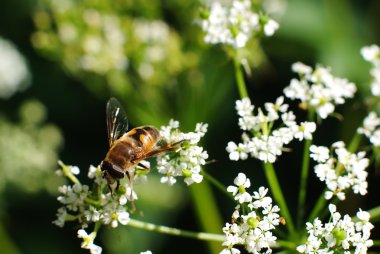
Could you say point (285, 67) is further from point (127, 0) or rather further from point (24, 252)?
point (24, 252)

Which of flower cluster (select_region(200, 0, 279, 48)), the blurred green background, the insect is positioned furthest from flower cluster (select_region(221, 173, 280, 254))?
the blurred green background

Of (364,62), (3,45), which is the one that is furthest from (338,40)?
(3,45)

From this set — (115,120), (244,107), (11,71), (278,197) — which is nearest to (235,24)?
(244,107)

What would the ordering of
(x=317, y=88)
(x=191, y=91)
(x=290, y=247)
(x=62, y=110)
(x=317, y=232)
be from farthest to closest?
(x=62, y=110), (x=191, y=91), (x=317, y=88), (x=290, y=247), (x=317, y=232)

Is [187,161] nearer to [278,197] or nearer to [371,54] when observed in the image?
[278,197]

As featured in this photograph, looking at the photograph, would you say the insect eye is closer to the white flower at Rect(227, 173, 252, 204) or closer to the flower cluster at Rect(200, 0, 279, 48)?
the white flower at Rect(227, 173, 252, 204)

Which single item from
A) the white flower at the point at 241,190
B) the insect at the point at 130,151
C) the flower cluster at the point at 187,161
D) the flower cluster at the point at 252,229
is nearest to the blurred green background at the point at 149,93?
the insect at the point at 130,151
